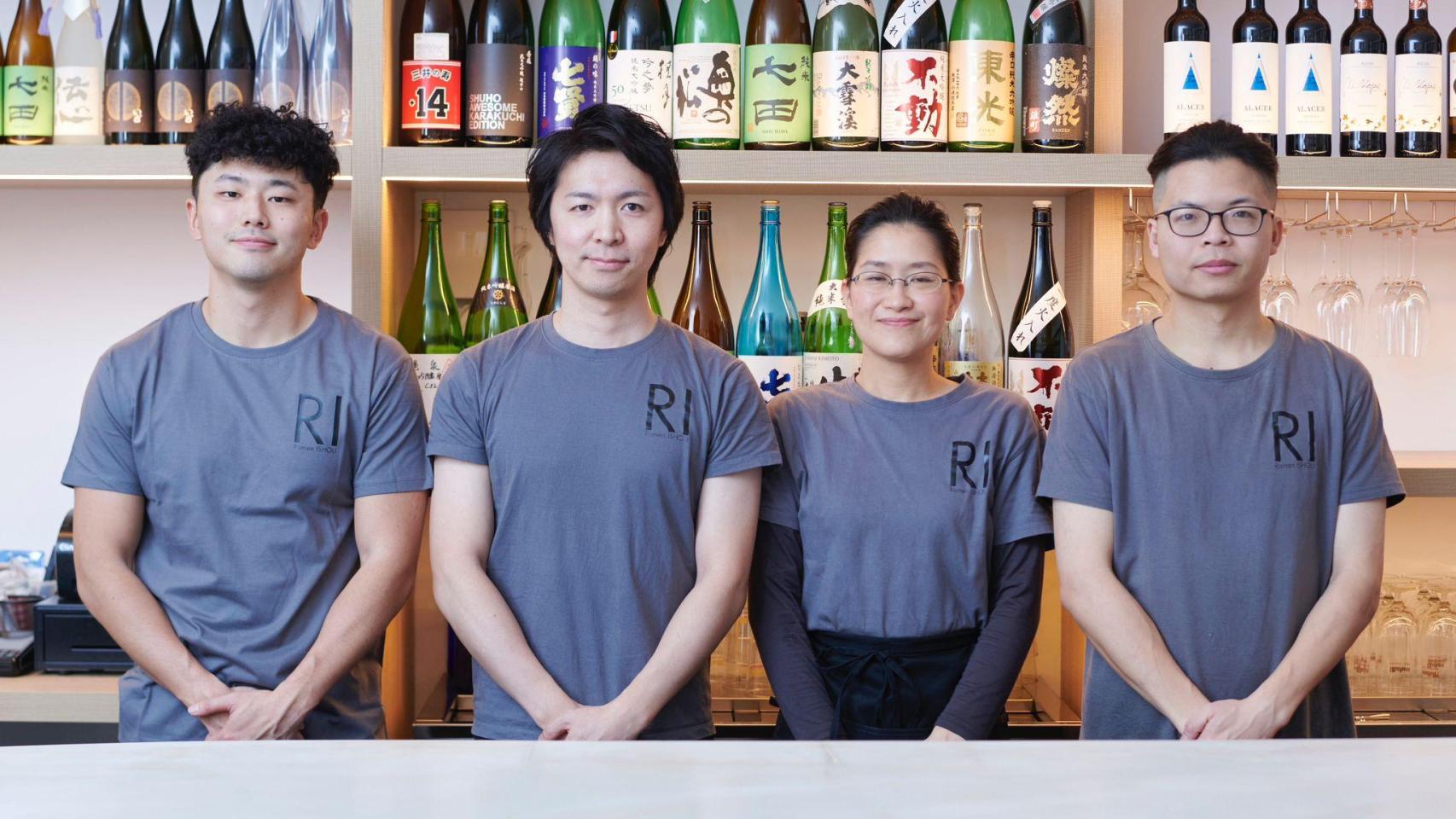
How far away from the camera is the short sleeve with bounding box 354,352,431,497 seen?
4.57 ft

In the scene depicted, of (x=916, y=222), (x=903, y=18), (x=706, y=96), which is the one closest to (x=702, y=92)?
(x=706, y=96)

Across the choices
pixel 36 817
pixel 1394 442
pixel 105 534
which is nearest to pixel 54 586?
pixel 105 534

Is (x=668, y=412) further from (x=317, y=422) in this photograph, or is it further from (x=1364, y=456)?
(x=1364, y=456)

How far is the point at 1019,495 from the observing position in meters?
1.42

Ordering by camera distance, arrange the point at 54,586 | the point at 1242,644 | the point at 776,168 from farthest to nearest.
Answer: the point at 54,586, the point at 776,168, the point at 1242,644

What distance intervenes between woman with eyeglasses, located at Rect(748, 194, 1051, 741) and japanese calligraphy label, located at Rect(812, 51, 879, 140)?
25 cm

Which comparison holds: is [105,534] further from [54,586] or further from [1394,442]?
[1394,442]

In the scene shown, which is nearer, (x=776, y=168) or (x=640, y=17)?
(x=776, y=168)

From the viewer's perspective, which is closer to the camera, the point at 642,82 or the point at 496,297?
the point at 642,82

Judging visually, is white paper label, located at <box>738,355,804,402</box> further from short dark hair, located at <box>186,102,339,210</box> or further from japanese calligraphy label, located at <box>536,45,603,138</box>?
short dark hair, located at <box>186,102,339,210</box>

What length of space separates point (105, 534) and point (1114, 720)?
1.04 meters

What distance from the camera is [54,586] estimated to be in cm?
179

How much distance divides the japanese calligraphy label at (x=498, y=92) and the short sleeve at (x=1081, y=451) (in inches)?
30.1

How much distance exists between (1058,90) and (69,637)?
4.64 ft
